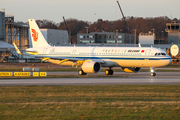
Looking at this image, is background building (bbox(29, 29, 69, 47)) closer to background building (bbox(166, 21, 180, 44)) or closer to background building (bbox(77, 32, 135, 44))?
background building (bbox(77, 32, 135, 44))

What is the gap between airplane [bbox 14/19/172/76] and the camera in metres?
42.1

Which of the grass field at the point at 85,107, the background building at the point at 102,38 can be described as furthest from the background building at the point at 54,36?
the grass field at the point at 85,107

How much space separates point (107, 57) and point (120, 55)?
6.53 ft

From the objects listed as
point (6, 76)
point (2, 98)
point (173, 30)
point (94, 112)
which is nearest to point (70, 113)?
point (94, 112)

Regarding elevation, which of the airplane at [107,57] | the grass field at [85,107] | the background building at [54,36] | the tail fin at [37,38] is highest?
the background building at [54,36]

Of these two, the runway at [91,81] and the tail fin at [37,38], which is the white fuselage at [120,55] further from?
the runway at [91,81]

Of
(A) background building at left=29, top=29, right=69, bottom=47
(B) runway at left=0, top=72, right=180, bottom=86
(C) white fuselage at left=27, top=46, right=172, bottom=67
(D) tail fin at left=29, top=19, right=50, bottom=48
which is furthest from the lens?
(A) background building at left=29, top=29, right=69, bottom=47

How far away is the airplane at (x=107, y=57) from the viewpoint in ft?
138

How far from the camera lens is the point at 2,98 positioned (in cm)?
2153

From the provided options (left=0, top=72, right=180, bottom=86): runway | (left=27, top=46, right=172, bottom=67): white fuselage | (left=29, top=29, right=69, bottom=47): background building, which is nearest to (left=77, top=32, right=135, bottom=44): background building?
(left=29, top=29, right=69, bottom=47): background building

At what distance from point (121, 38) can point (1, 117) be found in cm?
14999

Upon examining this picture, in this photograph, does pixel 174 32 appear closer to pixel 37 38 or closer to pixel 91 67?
pixel 37 38

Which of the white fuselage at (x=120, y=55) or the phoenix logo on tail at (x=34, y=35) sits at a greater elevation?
the phoenix logo on tail at (x=34, y=35)

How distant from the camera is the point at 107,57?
→ 4438 cm
